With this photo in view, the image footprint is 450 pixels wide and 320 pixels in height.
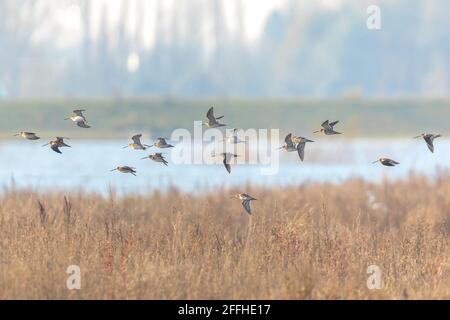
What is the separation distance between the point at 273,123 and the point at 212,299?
77381 mm

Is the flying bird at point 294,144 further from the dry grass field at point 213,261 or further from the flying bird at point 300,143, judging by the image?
the dry grass field at point 213,261

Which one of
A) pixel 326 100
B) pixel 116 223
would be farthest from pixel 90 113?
pixel 116 223

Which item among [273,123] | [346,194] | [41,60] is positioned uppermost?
[41,60]

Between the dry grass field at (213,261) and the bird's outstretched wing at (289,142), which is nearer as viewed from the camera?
the dry grass field at (213,261)

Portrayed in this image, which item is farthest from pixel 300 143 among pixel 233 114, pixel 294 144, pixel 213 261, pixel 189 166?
pixel 233 114

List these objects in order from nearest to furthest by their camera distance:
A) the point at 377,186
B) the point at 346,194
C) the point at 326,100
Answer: the point at 346,194 → the point at 377,186 → the point at 326,100

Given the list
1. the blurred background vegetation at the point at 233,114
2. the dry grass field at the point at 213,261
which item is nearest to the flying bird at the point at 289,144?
the dry grass field at the point at 213,261

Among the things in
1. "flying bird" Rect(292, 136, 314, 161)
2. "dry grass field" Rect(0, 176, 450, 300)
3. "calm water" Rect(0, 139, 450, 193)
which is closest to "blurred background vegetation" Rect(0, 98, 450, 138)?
"calm water" Rect(0, 139, 450, 193)

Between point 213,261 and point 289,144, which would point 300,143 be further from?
point 213,261

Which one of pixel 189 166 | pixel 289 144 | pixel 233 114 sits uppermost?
pixel 233 114

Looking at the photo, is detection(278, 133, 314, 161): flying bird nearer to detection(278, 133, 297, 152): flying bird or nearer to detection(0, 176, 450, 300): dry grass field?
detection(278, 133, 297, 152): flying bird

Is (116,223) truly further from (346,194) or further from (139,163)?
(139,163)

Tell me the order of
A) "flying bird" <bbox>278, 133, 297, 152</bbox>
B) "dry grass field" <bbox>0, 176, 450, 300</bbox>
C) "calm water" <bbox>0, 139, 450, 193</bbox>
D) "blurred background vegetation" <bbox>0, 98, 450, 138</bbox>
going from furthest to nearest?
"blurred background vegetation" <bbox>0, 98, 450, 138</bbox>
"calm water" <bbox>0, 139, 450, 193</bbox>
"flying bird" <bbox>278, 133, 297, 152</bbox>
"dry grass field" <bbox>0, 176, 450, 300</bbox>
